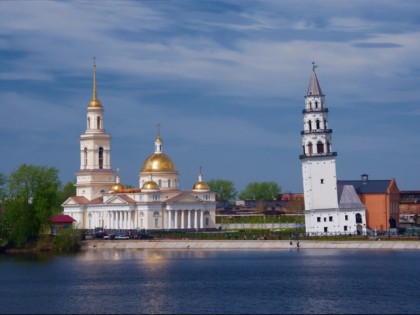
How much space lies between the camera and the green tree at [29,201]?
98.4 m

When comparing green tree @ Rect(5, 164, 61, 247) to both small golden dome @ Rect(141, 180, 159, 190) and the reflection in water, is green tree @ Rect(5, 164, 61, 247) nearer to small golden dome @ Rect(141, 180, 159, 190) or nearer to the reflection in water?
the reflection in water

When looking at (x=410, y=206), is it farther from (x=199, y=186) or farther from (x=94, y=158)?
(x=94, y=158)

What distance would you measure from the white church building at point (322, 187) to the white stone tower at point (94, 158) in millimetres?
36803

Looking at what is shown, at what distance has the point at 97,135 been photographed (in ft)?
449

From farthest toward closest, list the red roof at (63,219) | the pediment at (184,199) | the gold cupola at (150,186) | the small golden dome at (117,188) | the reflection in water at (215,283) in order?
the small golden dome at (117,188) → the pediment at (184,199) → the gold cupola at (150,186) → the red roof at (63,219) → the reflection in water at (215,283)

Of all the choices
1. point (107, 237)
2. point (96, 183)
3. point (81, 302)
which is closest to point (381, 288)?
point (81, 302)

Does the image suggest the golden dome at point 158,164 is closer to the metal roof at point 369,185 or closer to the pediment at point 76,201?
the pediment at point 76,201

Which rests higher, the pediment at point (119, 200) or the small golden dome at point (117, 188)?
the small golden dome at point (117, 188)

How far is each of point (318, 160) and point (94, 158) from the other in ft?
129

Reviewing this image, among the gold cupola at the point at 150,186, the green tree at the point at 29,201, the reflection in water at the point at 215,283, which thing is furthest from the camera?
the gold cupola at the point at 150,186

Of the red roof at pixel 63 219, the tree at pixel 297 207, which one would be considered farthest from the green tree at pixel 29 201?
the tree at pixel 297 207

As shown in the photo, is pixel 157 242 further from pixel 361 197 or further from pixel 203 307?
pixel 203 307

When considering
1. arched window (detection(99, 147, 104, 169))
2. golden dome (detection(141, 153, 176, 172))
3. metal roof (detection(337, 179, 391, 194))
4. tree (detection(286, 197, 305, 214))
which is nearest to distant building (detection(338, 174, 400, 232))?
metal roof (detection(337, 179, 391, 194))

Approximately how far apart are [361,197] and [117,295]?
59599 mm
